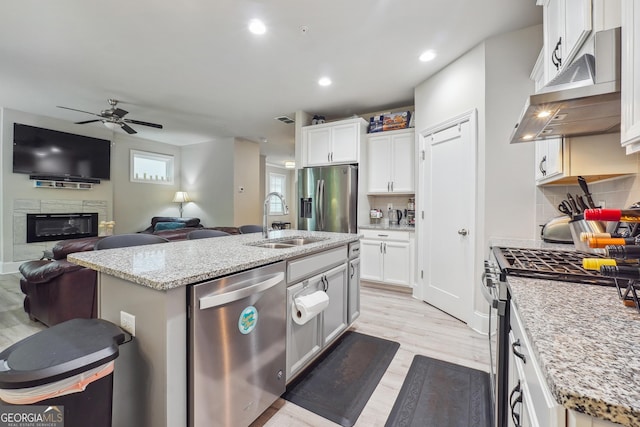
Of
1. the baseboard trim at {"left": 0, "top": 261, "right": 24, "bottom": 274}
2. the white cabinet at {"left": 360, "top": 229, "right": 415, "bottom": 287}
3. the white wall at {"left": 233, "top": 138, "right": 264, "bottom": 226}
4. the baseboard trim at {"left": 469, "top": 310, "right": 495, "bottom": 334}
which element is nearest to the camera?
the baseboard trim at {"left": 469, "top": 310, "right": 495, "bottom": 334}

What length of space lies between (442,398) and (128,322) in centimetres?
180

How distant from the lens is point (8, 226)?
461cm

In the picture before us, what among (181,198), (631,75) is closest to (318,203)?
(631,75)

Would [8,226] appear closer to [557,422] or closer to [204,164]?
[204,164]

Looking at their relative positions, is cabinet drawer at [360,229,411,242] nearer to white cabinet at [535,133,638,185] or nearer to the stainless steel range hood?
white cabinet at [535,133,638,185]

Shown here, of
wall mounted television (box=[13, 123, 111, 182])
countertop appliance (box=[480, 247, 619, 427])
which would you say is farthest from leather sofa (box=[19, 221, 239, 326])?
wall mounted television (box=[13, 123, 111, 182])

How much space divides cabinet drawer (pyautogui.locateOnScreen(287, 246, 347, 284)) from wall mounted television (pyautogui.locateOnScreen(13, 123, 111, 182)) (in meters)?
5.87

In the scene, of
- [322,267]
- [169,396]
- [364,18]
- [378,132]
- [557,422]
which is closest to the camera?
[557,422]

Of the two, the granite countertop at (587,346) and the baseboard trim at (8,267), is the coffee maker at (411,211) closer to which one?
the granite countertop at (587,346)

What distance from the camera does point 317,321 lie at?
195 cm

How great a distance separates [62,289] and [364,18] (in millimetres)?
3474

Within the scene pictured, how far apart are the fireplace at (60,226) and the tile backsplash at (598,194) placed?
7.32 meters

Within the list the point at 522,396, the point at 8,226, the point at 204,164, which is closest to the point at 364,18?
the point at 522,396

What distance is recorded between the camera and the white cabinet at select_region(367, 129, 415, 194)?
3.92 m
